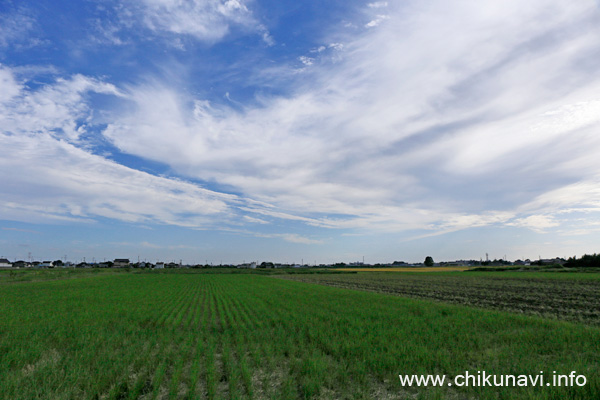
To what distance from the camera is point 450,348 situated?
993 cm

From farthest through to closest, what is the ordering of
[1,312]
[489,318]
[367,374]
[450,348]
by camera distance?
[1,312] < [489,318] < [450,348] < [367,374]

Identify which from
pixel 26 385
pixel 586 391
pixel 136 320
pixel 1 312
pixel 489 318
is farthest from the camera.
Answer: pixel 1 312

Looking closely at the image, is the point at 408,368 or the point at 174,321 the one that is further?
the point at 174,321

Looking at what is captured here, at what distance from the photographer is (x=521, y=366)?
797cm

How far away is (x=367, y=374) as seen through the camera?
7.94m

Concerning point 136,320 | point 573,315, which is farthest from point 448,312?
point 136,320

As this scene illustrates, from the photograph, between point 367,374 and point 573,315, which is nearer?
point 367,374

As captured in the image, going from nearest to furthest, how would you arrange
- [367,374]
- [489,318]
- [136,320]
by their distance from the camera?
[367,374]
[489,318]
[136,320]

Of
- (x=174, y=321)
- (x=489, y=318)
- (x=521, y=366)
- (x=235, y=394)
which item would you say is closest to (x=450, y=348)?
(x=521, y=366)

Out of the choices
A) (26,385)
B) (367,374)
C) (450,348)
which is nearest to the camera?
(26,385)

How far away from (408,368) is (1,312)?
899 inches

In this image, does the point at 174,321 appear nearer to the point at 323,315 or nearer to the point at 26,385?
the point at 323,315

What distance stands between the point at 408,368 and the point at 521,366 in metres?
2.83

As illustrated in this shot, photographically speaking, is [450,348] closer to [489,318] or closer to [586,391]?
[586,391]
